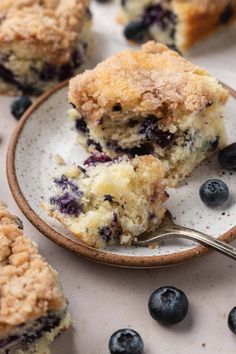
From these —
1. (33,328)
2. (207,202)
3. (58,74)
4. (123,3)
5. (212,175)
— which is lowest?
(33,328)

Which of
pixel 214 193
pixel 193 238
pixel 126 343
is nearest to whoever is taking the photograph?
pixel 126 343

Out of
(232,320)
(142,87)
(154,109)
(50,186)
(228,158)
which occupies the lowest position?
(232,320)

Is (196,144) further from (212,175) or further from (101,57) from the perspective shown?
(101,57)

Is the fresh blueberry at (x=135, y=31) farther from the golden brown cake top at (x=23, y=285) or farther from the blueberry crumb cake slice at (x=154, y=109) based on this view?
the golden brown cake top at (x=23, y=285)

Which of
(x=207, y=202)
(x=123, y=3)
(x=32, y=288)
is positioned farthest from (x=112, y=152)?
(x=123, y=3)

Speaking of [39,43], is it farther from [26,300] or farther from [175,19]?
[26,300]

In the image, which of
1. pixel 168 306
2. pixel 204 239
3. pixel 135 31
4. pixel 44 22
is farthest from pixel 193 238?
pixel 135 31

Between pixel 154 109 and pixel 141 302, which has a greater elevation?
pixel 154 109
